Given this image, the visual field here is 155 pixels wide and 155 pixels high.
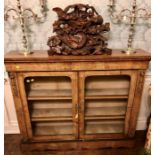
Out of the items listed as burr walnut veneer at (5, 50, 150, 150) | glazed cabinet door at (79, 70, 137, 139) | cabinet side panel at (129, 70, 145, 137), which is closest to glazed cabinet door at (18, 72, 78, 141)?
burr walnut veneer at (5, 50, 150, 150)

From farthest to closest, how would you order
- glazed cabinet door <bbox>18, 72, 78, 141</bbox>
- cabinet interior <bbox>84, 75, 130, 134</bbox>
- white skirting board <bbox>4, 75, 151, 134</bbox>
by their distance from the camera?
white skirting board <bbox>4, 75, 151, 134</bbox>, cabinet interior <bbox>84, 75, 130, 134</bbox>, glazed cabinet door <bbox>18, 72, 78, 141</bbox>

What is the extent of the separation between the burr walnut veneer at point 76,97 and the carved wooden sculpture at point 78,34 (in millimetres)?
69

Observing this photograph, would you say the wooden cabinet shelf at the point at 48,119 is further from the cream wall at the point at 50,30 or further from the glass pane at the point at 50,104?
the cream wall at the point at 50,30

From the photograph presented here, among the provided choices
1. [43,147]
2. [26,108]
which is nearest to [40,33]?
[26,108]

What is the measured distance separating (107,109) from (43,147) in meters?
0.72

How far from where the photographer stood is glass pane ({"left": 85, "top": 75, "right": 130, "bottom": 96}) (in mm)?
1679

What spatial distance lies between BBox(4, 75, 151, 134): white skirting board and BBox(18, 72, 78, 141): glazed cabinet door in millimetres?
323

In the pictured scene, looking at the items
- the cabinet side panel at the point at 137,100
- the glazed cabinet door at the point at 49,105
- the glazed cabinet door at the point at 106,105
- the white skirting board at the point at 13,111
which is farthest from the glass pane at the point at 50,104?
the cabinet side panel at the point at 137,100

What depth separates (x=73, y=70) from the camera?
146cm

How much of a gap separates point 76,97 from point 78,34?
524 millimetres

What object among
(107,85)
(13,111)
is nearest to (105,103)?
(107,85)

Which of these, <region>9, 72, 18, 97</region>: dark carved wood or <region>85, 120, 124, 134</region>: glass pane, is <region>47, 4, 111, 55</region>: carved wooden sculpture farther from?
<region>85, 120, 124, 134</region>: glass pane

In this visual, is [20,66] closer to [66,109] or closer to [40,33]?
[40,33]

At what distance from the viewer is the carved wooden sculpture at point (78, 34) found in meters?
1.43
